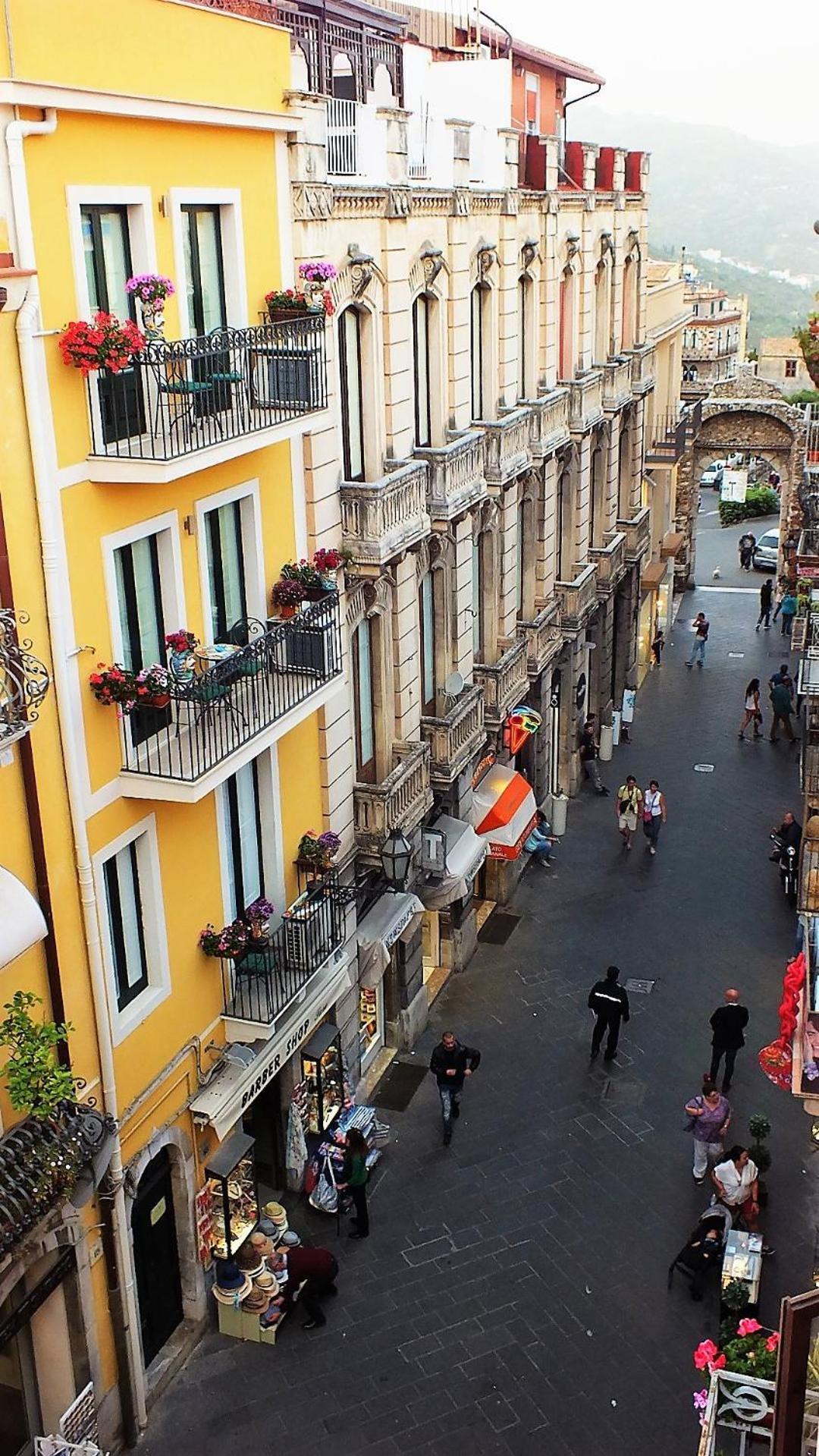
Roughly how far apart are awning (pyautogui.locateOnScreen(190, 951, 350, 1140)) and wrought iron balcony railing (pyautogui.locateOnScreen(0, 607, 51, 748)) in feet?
21.5

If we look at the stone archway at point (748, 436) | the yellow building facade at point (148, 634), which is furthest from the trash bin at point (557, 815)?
the stone archway at point (748, 436)

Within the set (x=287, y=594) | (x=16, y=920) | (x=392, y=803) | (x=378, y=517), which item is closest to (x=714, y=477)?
(x=392, y=803)

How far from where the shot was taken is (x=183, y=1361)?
51.6 ft

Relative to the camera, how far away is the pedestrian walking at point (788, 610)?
147 feet

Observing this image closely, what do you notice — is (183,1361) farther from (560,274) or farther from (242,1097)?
(560,274)

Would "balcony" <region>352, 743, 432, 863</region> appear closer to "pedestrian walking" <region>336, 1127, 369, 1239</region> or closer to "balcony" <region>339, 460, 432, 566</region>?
"balcony" <region>339, 460, 432, 566</region>

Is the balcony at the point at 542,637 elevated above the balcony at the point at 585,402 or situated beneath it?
situated beneath

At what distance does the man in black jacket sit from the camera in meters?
19.3

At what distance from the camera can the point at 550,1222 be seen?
58.9 ft

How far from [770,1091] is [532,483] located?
1212cm

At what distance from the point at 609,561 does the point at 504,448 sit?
32.2ft

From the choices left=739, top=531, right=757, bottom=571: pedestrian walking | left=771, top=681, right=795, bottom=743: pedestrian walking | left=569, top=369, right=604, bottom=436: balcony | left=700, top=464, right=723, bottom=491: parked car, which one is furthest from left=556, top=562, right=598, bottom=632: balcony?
left=700, top=464, right=723, bottom=491: parked car

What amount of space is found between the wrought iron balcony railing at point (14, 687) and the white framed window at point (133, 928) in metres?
3.16

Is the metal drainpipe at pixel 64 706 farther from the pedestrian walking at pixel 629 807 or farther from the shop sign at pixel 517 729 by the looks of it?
the pedestrian walking at pixel 629 807
